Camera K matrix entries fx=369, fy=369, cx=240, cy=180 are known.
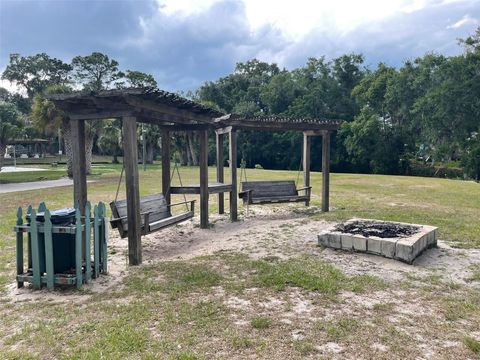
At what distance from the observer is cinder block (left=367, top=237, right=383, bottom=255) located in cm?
586

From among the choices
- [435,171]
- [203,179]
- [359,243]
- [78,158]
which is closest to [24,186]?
[203,179]

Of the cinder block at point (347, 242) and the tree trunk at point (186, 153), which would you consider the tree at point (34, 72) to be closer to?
the tree trunk at point (186, 153)

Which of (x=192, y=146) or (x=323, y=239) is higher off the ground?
(x=192, y=146)

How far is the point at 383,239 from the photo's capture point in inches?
232

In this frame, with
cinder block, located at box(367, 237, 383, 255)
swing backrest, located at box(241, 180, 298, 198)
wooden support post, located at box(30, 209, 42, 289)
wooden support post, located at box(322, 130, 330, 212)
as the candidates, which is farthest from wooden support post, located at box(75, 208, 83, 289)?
wooden support post, located at box(322, 130, 330, 212)

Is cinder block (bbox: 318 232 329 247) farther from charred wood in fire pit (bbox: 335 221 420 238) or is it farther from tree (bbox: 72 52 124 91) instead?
tree (bbox: 72 52 124 91)

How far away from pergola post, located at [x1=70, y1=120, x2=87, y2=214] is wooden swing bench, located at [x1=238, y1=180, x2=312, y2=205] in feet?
16.0

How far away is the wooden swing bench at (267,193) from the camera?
1034 centimetres

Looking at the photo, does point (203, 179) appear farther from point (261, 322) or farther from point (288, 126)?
point (261, 322)

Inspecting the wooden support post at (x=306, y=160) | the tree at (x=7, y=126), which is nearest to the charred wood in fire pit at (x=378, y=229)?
the wooden support post at (x=306, y=160)

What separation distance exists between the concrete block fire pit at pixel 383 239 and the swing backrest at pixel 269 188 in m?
3.94

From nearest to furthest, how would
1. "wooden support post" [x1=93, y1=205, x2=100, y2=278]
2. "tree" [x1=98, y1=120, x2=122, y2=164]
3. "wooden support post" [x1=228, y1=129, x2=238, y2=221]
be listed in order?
"wooden support post" [x1=93, y1=205, x2=100, y2=278] → "wooden support post" [x1=228, y1=129, x2=238, y2=221] → "tree" [x1=98, y1=120, x2=122, y2=164]

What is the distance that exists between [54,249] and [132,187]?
1.49m

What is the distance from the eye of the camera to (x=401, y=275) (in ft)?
16.6
